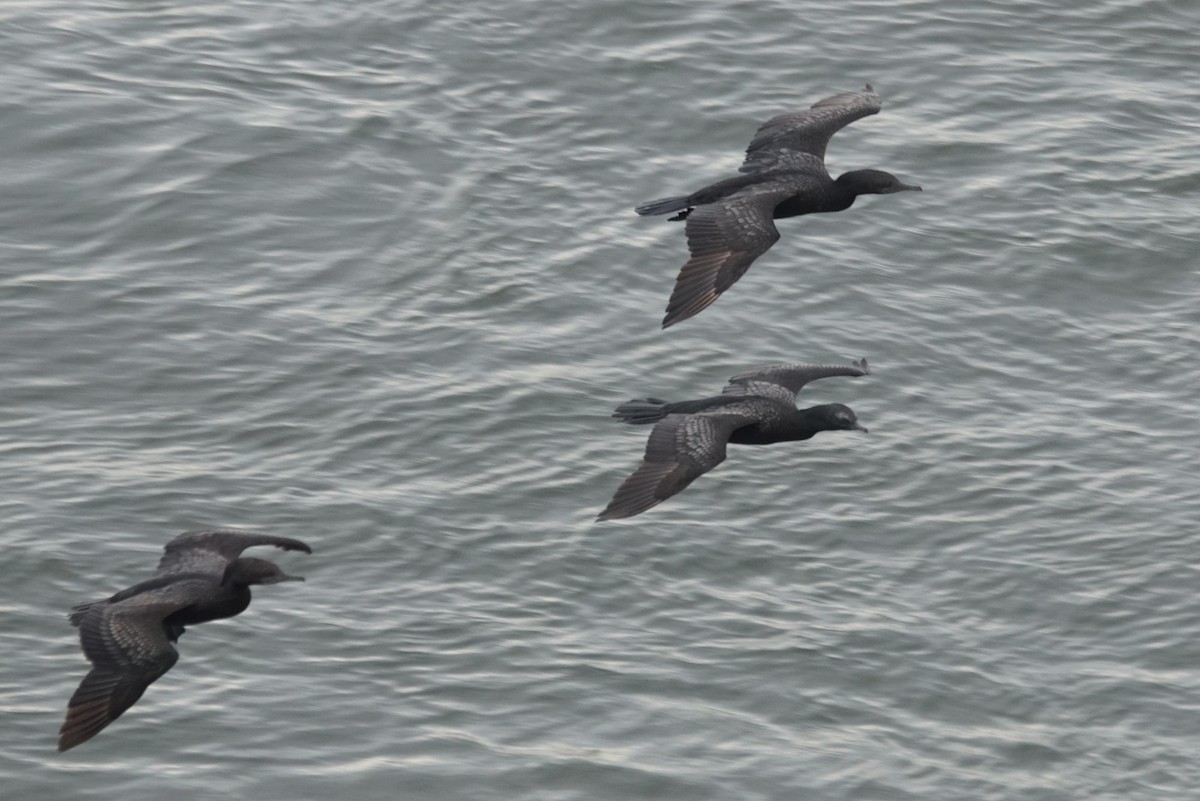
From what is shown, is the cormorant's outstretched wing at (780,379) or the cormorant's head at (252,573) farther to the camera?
the cormorant's outstretched wing at (780,379)

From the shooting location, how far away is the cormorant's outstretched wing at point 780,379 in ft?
56.7

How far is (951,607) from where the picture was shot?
2134 cm

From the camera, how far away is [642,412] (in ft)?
54.8

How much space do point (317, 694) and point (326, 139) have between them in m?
8.13

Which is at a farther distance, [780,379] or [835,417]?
[780,379]

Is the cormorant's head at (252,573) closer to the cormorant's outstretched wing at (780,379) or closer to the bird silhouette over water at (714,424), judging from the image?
the bird silhouette over water at (714,424)

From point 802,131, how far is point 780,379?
2.50m

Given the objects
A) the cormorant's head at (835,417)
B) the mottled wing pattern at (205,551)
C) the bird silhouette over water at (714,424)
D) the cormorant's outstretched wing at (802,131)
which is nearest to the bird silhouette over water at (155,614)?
the mottled wing pattern at (205,551)

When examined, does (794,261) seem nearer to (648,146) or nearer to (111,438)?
(648,146)

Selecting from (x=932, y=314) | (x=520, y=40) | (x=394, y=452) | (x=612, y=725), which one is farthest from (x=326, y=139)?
(x=612, y=725)

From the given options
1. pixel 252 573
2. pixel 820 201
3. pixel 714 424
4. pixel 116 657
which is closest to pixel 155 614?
pixel 116 657

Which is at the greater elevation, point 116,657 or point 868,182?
point 868,182

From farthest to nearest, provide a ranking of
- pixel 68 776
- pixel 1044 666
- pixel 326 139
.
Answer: pixel 326 139
pixel 1044 666
pixel 68 776

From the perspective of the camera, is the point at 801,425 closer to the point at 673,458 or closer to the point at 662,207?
the point at 673,458
